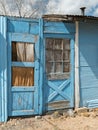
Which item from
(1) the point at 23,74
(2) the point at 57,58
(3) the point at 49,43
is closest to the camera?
(1) the point at 23,74

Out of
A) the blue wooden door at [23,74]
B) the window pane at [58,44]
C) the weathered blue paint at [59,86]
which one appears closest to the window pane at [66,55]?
the weathered blue paint at [59,86]

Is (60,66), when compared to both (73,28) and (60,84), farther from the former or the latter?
(73,28)

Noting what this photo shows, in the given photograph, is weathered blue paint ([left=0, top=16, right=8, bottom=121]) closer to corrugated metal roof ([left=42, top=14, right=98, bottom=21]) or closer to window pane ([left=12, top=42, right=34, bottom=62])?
window pane ([left=12, top=42, right=34, bottom=62])

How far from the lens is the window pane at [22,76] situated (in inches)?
344

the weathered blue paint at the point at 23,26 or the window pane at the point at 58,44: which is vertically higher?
the weathered blue paint at the point at 23,26

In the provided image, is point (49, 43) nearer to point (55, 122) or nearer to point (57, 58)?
point (57, 58)

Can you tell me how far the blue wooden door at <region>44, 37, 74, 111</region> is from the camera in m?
9.30

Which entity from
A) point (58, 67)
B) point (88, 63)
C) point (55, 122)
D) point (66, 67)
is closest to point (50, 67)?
point (58, 67)

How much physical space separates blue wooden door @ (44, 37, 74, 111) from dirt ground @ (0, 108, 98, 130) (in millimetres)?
488

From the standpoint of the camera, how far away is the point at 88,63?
10.0 meters

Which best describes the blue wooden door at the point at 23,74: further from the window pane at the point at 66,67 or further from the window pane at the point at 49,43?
the window pane at the point at 66,67

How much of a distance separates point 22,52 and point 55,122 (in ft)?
7.72

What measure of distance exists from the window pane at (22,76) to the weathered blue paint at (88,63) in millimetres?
1858

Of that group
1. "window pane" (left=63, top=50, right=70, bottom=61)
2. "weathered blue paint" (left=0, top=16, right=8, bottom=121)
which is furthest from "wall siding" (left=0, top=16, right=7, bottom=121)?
"window pane" (left=63, top=50, right=70, bottom=61)
